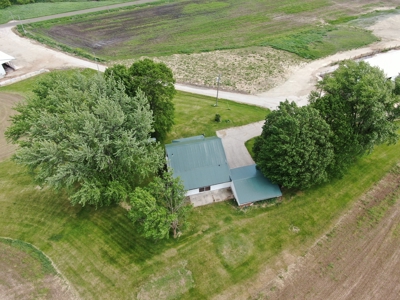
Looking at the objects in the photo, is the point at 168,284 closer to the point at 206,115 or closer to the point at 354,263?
the point at 354,263

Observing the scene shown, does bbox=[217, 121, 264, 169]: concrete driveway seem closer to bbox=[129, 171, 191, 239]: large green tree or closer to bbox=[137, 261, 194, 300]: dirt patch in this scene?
bbox=[129, 171, 191, 239]: large green tree

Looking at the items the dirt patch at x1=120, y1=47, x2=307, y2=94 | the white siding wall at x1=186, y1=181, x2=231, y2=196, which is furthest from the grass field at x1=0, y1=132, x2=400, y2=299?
the dirt patch at x1=120, y1=47, x2=307, y2=94

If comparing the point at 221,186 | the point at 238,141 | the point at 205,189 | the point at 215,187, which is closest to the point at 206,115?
the point at 238,141

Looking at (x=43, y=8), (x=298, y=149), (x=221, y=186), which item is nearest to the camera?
(x=298, y=149)

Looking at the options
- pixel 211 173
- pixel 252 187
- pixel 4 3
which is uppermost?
pixel 4 3

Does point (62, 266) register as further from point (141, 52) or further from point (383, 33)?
point (383, 33)

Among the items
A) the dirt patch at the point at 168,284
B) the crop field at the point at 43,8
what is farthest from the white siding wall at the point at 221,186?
the crop field at the point at 43,8

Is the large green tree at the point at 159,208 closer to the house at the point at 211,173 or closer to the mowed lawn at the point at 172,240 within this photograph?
the mowed lawn at the point at 172,240
